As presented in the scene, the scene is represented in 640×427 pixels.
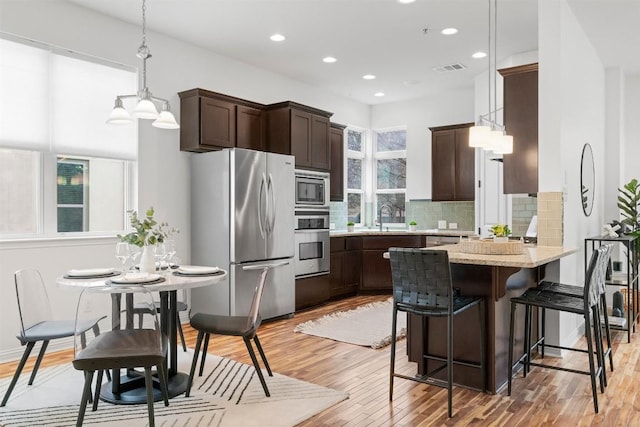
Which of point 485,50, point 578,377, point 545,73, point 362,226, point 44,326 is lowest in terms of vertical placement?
point 578,377

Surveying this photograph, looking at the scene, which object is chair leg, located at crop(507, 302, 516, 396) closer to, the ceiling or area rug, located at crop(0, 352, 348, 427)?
area rug, located at crop(0, 352, 348, 427)

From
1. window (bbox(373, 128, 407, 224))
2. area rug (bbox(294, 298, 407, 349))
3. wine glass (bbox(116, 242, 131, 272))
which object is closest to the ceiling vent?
window (bbox(373, 128, 407, 224))

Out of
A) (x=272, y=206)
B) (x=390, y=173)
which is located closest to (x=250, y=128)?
(x=272, y=206)

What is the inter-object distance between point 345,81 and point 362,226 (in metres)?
2.58

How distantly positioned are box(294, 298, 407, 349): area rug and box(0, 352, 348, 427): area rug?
120 centimetres

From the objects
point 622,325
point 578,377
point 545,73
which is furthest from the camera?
point 622,325

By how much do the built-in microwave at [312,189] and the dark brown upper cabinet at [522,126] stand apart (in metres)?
2.38

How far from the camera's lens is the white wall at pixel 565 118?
3924mm

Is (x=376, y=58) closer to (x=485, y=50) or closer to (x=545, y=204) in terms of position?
(x=485, y=50)

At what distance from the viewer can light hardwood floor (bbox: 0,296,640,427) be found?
9.08 ft

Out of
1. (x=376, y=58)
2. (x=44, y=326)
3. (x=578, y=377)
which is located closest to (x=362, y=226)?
(x=376, y=58)

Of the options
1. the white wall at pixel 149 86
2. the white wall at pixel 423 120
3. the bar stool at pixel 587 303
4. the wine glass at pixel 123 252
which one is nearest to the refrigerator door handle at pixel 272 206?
the white wall at pixel 149 86

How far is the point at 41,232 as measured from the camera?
13.7 feet

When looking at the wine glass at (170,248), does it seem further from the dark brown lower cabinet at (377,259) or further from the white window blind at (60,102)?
the dark brown lower cabinet at (377,259)
